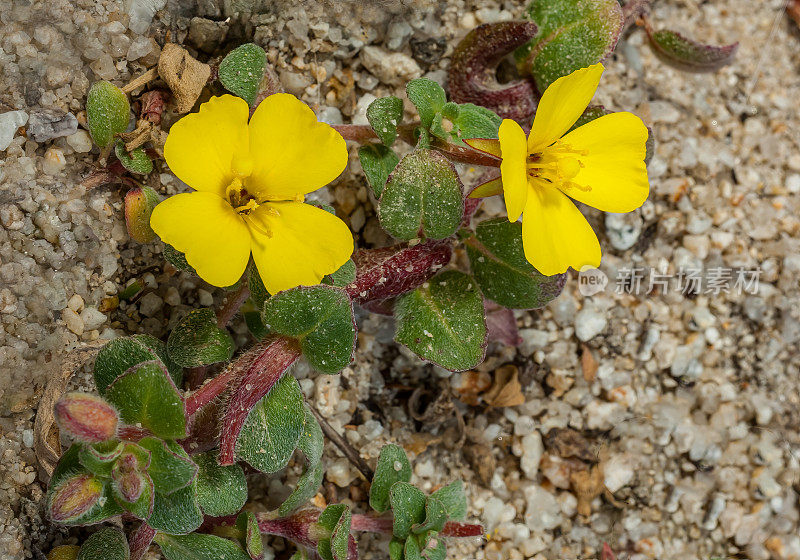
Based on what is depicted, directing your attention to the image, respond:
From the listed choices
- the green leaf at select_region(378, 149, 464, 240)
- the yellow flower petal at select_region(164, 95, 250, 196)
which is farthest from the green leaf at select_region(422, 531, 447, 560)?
the yellow flower petal at select_region(164, 95, 250, 196)

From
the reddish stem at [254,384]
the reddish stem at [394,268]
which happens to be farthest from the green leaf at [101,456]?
the reddish stem at [394,268]

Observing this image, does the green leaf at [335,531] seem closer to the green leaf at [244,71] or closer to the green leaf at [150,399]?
the green leaf at [150,399]

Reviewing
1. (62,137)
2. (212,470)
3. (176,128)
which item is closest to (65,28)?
(62,137)

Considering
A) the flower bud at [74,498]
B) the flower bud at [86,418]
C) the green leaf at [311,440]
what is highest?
the flower bud at [86,418]

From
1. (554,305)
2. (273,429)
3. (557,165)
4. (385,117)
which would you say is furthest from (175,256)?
(554,305)

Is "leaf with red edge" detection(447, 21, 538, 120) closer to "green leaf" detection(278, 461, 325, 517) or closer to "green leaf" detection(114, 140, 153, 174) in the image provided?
"green leaf" detection(114, 140, 153, 174)
